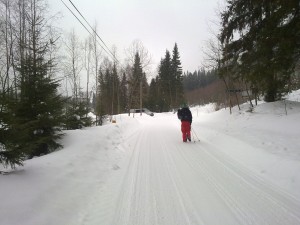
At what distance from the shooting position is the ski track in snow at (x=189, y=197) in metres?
4.16

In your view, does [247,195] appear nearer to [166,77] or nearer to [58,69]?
[58,69]

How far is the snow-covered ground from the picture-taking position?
13.6 feet

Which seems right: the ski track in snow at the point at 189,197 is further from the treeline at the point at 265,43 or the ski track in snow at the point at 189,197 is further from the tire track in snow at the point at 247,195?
the treeline at the point at 265,43

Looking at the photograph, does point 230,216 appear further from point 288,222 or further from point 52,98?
point 52,98

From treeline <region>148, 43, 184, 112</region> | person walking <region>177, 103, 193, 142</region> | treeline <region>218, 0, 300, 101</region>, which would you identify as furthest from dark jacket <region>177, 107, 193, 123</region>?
treeline <region>148, 43, 184, 112</region>

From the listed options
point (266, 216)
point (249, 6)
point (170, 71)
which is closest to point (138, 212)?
point (266, 216)

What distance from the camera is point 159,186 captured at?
571 cm

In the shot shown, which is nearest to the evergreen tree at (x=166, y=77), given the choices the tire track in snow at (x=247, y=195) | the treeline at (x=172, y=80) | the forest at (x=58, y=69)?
the treeline at (x=172, y=80)

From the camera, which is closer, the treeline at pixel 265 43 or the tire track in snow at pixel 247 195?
the tire track in snow at pixel 247 195

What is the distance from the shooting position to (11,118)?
5289 millimetres

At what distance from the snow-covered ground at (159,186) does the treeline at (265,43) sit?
11.6 ft

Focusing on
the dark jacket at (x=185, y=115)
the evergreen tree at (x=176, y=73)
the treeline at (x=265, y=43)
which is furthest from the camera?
the evergreen tree at (x=176, y=73)

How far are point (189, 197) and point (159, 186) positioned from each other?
924mm

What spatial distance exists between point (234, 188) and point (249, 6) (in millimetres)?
12217
